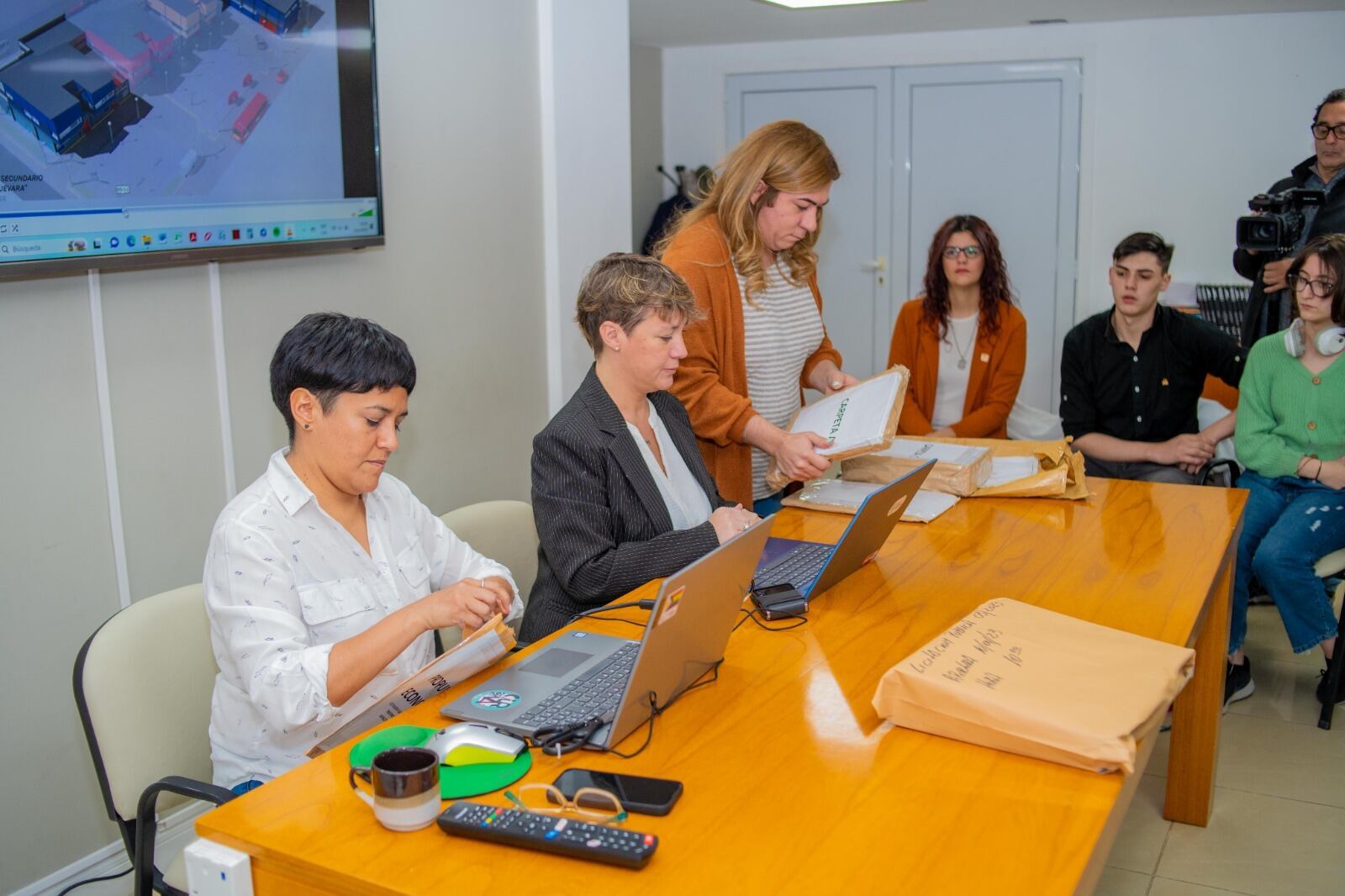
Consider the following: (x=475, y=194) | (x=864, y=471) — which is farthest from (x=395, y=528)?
(x=475, y=194)

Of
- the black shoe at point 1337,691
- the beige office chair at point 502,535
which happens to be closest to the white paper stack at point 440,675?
the beige office chair at point 502,535

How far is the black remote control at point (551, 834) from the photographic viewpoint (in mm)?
1226

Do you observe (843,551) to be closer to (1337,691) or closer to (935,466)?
(935,466)

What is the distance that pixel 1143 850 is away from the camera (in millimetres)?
2693

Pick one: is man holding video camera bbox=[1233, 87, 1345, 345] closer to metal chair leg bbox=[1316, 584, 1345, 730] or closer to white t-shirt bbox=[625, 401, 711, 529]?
metal chair leg bbox=[1316, 584, 1345, 730]

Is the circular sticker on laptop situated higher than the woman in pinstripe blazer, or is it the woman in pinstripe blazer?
the woman in pinstripe blazer

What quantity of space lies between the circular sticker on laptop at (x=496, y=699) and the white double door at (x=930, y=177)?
16.7 feet

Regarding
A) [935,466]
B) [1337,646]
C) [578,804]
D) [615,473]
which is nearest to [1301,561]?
[1337,646]

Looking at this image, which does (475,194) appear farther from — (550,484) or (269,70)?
(550,484)

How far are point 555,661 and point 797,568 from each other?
608 mm

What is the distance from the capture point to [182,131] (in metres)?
2.46

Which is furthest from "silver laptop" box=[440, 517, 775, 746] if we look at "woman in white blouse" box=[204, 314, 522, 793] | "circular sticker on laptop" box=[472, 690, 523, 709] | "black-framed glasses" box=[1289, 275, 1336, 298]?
"black-framed glasses" box=[1289, 275, 1336, 298]

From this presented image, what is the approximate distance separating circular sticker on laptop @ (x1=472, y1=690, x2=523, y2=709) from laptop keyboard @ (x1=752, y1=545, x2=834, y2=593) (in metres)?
0.59

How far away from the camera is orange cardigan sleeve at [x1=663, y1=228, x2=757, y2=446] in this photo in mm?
2664
